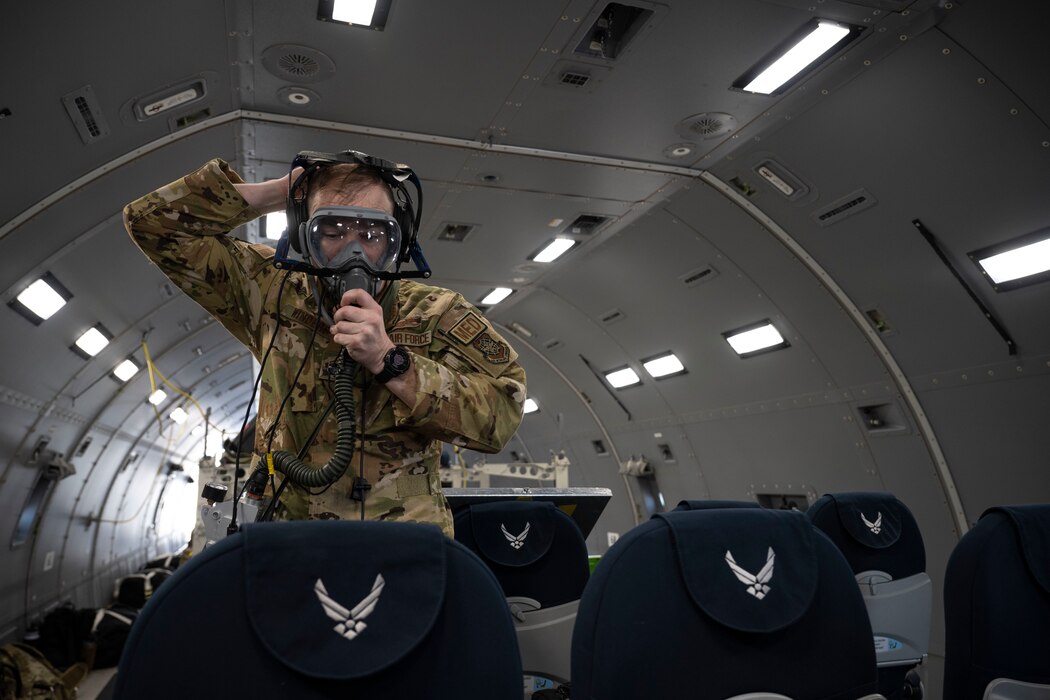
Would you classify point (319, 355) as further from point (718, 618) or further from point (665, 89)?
point (665, 89)

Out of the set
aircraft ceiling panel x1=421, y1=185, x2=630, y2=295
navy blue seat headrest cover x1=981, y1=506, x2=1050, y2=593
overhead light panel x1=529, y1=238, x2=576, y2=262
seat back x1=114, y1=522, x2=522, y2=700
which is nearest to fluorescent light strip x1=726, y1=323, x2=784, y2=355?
aircraft ceiling panel x1=421, y1=185, x2=630, y2=295

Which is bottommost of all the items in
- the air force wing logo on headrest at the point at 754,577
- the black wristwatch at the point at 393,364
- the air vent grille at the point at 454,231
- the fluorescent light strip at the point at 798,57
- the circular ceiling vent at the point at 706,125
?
the air force wing logo on headrest at the point at 754,577

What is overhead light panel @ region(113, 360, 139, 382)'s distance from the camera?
8353 mm

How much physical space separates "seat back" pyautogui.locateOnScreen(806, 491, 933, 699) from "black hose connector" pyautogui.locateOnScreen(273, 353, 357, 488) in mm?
2474

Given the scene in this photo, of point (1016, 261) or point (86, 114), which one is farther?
point (1016, 261)

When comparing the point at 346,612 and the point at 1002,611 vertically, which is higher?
the point at 346,612

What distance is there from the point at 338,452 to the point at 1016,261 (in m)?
4.70

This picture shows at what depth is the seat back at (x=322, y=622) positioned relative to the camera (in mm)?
1173

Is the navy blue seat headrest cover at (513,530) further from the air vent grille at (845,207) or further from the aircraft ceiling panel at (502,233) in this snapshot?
the aircraft ceiling panel at (502,233)

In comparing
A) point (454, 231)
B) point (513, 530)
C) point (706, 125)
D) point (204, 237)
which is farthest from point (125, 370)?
point (204, 237)

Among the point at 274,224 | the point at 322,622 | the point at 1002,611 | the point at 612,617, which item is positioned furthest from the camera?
the point at 274,224

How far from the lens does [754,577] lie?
1.65m

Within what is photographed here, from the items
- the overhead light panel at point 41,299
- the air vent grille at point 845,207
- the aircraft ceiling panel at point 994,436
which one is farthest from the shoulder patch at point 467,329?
the overhead light panel at point 41,299

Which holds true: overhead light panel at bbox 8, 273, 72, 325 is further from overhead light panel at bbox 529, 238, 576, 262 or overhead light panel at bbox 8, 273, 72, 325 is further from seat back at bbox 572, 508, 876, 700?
seat back at bbox 572, 508, 876, 700
